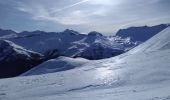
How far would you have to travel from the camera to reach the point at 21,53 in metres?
166

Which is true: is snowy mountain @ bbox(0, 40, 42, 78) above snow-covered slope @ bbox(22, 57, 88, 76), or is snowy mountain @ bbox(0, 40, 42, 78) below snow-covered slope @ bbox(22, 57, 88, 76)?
above

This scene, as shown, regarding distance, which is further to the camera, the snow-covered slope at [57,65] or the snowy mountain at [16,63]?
the snowy mountain at [16,63]

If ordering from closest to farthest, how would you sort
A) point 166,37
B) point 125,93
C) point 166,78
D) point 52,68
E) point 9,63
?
point 125,93 < point 166,78 < point 166,37 < point 52,68 < point 9,63

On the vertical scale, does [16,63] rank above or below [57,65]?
above

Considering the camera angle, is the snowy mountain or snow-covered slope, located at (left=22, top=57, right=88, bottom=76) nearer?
snow-covered slope, located at (left=22, top=57, right=88, bottom=76)

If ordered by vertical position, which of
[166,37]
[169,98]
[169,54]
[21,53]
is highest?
[21,53]

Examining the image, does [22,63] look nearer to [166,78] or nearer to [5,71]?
[5,71]

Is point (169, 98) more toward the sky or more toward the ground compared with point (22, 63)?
more toward the ground

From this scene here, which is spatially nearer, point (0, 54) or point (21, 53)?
point (21, 53)

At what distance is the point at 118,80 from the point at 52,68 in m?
22.4

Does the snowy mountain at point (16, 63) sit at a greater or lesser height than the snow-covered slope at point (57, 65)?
greater

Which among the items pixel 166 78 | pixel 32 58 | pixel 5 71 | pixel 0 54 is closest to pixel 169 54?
pixel 166 78

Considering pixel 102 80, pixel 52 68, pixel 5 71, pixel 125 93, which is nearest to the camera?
pixel 125 93

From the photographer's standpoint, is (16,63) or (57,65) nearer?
(57,65)
